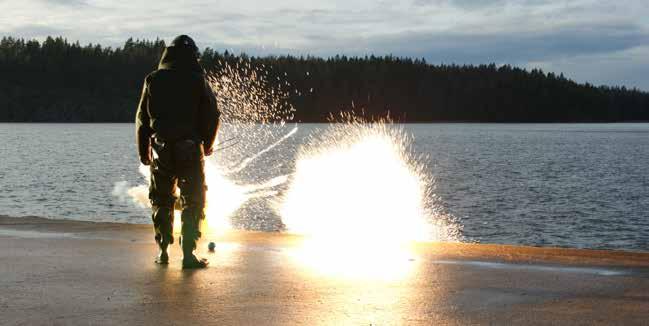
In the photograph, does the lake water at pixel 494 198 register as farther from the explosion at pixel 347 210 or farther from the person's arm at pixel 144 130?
the person's arm at pixel 144 130

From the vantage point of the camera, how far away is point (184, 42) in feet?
31.4

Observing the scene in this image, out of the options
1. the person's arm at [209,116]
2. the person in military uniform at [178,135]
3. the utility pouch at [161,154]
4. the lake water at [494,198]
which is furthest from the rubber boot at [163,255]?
the lake water at [494,198]

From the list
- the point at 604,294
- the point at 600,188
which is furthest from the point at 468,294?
the point at 600,188

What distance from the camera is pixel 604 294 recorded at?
25.6ft

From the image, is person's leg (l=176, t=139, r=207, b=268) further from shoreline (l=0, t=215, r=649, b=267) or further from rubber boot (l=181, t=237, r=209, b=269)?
shoreline (l=0, t=215, r=649, b=267)

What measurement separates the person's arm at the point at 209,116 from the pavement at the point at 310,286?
4.33 ft

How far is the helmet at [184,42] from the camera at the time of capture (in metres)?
9.56

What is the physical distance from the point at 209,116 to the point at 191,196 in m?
0.84

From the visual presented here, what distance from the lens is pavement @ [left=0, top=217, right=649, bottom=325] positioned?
6945mm

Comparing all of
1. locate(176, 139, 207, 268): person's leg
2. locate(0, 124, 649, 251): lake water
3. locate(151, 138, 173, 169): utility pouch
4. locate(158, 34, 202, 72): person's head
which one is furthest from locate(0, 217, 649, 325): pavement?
locate(0, 124, 649, 251): lake water

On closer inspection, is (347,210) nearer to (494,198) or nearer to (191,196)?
(494,198)

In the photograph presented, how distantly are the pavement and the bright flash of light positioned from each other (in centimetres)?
8

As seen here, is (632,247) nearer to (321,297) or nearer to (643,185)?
(321,297)

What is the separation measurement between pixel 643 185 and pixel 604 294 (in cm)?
4826
